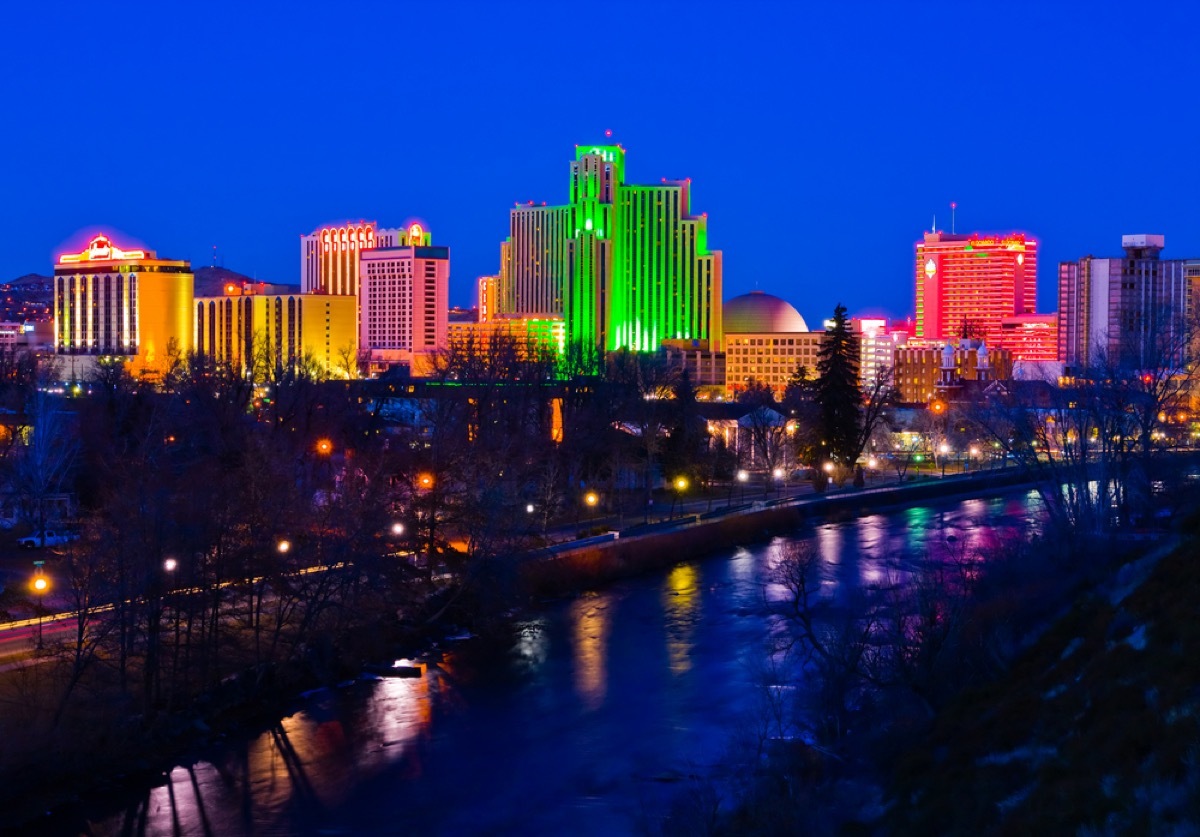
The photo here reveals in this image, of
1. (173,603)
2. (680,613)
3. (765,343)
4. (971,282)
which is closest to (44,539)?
(173,603)

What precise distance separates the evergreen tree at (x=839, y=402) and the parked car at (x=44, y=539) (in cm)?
2173

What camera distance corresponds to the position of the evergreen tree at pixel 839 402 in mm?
39938

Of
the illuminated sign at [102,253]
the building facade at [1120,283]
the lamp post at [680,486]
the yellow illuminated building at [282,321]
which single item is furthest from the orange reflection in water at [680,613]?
the illuminated sign at [102,253]

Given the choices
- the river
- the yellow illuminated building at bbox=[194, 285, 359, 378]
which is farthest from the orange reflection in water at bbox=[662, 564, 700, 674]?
the yellow illuminated building at bbox=[194, 285, 359, 378]

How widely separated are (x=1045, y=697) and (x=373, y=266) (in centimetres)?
10112

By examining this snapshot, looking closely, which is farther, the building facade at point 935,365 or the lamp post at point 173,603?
the building facade at point 935,365

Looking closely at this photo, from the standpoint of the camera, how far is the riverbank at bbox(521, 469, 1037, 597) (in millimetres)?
24438

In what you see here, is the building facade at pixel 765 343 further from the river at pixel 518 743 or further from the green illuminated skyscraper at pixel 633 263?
the river at pixel 518 743

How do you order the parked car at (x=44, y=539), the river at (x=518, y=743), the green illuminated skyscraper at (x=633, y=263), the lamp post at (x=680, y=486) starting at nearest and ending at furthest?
the river at (x=518, y=743) → the parked car at (x=44, y=539) → the lamp post at (x=680, y=486) → the green illuminated skyscraper at (x=633, y=263)

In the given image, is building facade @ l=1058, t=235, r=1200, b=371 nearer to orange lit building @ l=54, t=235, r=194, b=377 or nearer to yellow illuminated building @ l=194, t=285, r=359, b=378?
yellow illuminated building @ l=194, t=285, r=359, b=378

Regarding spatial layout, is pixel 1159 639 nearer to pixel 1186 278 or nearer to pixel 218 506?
pixel 218 506

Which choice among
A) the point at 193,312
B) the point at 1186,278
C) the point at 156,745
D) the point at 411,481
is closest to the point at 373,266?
the point at 193,312

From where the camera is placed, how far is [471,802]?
1345 centimetres

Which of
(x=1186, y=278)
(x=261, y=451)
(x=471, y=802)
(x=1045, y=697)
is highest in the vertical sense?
(x=1186, y=278)
